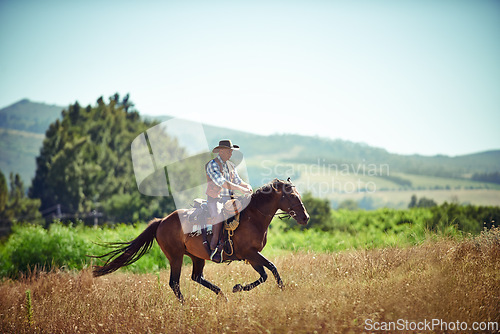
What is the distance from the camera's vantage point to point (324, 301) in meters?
6.54

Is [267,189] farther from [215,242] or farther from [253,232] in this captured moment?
[215,242]

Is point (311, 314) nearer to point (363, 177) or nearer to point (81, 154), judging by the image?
point (81, 154)

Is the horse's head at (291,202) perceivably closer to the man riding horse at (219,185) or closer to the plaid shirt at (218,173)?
the man riding horse at (219,185)

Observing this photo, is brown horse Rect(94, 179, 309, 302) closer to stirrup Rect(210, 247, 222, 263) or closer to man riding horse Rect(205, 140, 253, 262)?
stirrup Rect(210, 247, 222, 263)

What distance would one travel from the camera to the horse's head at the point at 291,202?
784 centimetres

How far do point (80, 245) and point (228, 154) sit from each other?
1472cm

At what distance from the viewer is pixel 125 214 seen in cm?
4641

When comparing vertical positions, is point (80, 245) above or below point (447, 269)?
below

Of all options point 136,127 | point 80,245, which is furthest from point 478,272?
point 136,127

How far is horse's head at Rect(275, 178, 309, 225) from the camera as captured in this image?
7840mm

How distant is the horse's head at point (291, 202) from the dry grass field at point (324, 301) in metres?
1.29
